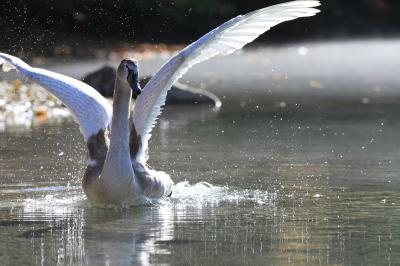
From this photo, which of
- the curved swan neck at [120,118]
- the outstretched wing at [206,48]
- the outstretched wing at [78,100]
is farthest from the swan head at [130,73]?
the outstretched wing at [78,100]

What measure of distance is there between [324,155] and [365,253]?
512 centimetres

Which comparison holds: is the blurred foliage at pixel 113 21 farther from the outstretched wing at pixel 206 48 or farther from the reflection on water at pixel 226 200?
the outstretched wing at pixel 206 48

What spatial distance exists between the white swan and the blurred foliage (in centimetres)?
1540

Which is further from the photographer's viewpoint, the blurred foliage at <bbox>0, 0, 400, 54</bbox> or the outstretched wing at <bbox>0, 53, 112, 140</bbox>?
the blurred foliage at <bbox>0, 0, 400, 54</bbox>

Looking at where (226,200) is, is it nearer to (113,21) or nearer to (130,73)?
(130,73)

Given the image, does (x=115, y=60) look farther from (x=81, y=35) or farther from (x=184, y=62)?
(x=184, y=62)

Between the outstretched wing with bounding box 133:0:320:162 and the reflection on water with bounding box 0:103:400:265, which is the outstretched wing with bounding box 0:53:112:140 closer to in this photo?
the outstretched wing with bounding box 133:0:320:162

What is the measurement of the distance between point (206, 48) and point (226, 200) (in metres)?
1.33

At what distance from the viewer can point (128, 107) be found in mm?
9945

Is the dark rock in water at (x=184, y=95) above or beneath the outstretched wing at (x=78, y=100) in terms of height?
above

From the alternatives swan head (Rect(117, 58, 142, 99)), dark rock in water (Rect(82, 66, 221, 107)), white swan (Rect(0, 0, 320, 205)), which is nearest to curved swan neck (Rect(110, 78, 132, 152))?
white swan (Rect(0, 0, 320, 205))

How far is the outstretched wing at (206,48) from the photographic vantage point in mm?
10047

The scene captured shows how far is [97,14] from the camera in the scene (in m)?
31.5

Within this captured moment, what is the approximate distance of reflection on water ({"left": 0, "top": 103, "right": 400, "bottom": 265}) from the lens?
25.0 feet
